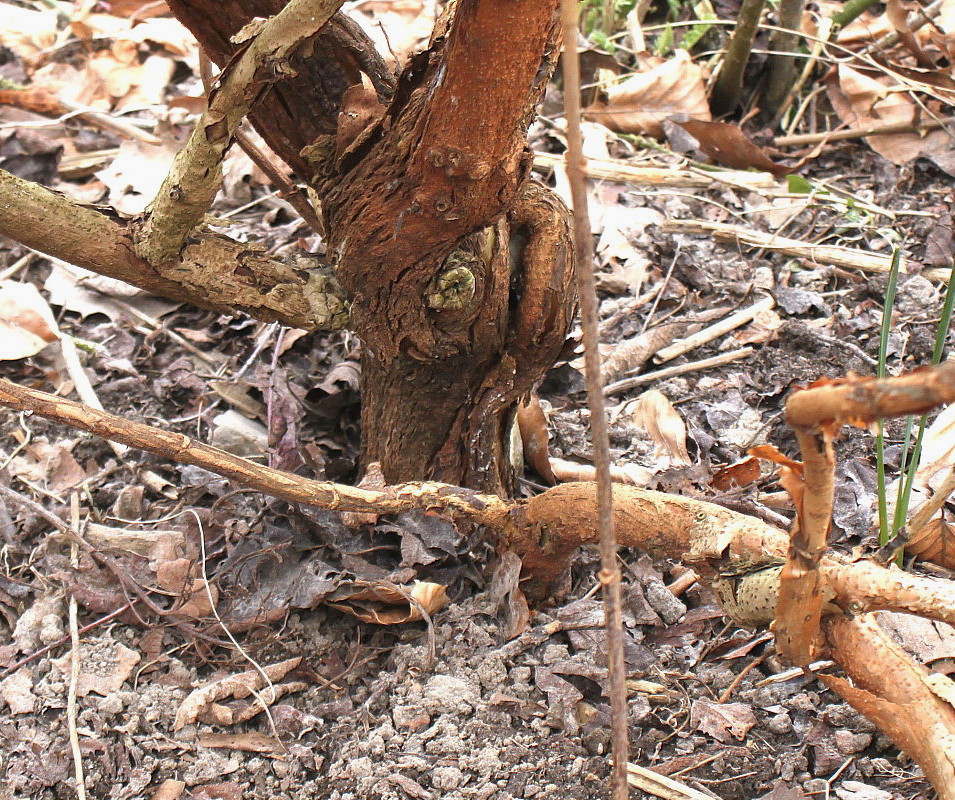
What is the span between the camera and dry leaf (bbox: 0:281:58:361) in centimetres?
221

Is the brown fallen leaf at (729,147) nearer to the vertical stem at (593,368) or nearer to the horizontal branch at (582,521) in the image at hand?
the horizontal branch at (582,521)

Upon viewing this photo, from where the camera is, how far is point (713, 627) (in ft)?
5.49

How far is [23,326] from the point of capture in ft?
7.36

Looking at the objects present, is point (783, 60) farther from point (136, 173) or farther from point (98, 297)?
point (98, 297)

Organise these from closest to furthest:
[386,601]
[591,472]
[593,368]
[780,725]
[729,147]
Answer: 1. [593,368]
2. [780,725]
3. [386,601]
4. [591,472]
5. [729,147]

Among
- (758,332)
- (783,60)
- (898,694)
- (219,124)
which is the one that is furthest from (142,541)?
(783,60)

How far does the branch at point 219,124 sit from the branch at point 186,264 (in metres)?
0.04

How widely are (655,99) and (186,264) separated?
1.90 metres

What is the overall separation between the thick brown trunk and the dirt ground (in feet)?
0.71

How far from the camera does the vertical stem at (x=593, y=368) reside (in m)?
0.71

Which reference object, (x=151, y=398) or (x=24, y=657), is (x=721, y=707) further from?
(x=151, y=398)

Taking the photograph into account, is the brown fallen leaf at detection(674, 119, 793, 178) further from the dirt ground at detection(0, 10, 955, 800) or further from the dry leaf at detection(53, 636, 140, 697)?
the dry leaf at detection(53, 636, 140, 697)

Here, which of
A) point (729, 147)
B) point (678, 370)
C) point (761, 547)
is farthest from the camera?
point (729, 147)

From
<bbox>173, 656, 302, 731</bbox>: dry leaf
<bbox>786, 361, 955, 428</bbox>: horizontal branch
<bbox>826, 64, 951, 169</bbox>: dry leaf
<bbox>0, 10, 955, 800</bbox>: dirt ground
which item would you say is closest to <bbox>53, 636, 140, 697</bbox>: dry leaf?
<bbox>0, 10, 955, 800</bbox>: dirt ground
